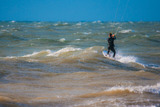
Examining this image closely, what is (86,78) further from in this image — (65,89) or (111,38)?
(111,38)

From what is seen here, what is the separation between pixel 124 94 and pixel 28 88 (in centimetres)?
268

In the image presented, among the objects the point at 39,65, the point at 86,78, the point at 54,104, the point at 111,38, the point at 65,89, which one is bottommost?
the point at 54,104

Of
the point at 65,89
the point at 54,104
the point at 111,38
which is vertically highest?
the point at 111,38

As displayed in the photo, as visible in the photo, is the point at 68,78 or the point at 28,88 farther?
the point at 68,78

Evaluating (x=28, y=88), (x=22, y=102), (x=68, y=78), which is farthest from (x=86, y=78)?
(x=22, y=102)

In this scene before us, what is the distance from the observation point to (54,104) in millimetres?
4922

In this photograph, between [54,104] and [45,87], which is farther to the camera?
[45,87]

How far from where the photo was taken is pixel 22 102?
16.5 ft

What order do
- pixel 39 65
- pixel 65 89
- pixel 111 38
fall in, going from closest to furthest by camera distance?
1. pixel 65 89
2. pixel 39 65
3. pixel 111 38

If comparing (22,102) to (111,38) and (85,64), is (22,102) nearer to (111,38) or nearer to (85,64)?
(85,64)

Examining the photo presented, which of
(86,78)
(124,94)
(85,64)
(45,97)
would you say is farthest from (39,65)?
(124,94)

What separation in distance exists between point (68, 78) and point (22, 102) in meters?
3.18

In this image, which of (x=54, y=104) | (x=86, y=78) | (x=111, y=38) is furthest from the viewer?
(x=111, y=38)

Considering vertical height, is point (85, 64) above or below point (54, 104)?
above
